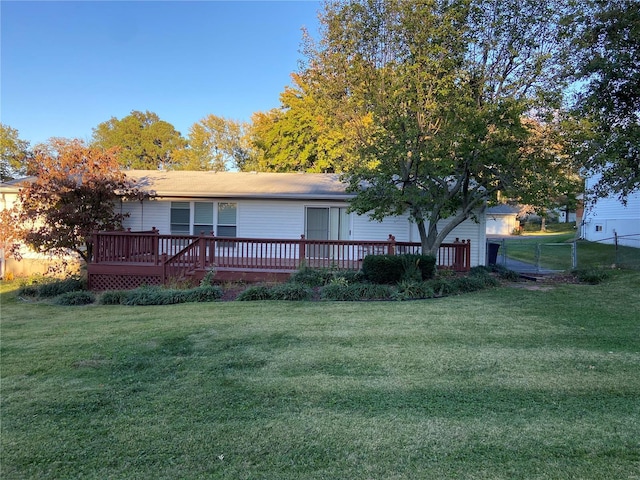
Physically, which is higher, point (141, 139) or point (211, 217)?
point (141, 139)

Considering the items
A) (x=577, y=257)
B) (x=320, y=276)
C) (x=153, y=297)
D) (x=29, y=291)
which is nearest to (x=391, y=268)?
(x=320, y=276)

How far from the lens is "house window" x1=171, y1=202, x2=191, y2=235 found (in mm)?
13867

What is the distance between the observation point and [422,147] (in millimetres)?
9297

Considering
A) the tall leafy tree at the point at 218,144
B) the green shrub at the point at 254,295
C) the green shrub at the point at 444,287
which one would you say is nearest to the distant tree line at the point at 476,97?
the green shrub at the point at 444,287

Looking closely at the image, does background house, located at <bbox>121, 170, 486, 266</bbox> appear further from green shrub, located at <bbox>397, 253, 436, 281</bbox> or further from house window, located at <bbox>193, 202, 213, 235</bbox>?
green shrub, located at <bbox>397, 253, 436, 281</bbox>

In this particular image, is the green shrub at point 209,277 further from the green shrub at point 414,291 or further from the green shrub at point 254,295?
the green shrub at point 414,291

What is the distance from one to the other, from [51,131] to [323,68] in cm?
2240

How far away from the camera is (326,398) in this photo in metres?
3.69

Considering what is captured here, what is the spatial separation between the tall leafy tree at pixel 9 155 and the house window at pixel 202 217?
3027 cm

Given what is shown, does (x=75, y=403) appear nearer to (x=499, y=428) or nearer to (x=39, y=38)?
(x=499, y=428)

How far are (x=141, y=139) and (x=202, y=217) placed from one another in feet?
117

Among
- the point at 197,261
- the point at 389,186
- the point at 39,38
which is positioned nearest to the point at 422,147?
the point at 389,186

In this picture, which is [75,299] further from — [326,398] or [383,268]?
[326,398]

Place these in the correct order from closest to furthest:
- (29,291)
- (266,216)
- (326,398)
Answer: (326,398) → (29,291) → (266,216)
